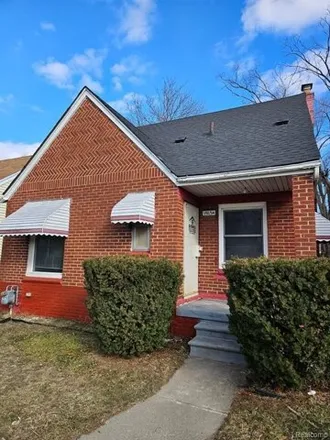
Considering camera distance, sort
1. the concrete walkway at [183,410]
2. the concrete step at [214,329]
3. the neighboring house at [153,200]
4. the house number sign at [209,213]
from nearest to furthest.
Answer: the concrete walkway at [183,410] < the concrete step at [214,329] < the neighboring house at [153,200] < the house number sign at [209,213]

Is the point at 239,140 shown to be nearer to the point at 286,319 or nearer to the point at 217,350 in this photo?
the point at 217,350

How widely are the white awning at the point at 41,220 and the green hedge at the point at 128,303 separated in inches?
118

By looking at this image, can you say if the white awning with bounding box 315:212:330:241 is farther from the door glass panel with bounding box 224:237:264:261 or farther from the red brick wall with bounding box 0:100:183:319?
the red brick wall with bounding box 0:100:183:319

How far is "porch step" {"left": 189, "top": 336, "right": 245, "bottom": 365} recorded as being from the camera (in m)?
5.25

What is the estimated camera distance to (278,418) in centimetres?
348

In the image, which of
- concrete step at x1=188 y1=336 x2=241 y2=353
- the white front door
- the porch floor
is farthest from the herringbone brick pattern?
concrete step at x1=188 y1=336 x2=241 y2=353

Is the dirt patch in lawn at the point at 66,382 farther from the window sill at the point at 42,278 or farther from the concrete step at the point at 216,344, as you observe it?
the window sill at the point at 42,278

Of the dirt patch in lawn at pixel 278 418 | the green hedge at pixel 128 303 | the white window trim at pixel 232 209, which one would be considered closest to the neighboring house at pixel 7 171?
the white window trim at pixel 232 209

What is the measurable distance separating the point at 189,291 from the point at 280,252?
2.45 m

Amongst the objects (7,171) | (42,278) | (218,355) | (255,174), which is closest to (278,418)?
(218,355)

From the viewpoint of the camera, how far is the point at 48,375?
16.0 ft

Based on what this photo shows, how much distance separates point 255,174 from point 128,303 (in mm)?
3727

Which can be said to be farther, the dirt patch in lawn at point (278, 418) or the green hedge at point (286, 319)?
the green hedge at point (286, 319)

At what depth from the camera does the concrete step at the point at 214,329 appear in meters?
5.67
